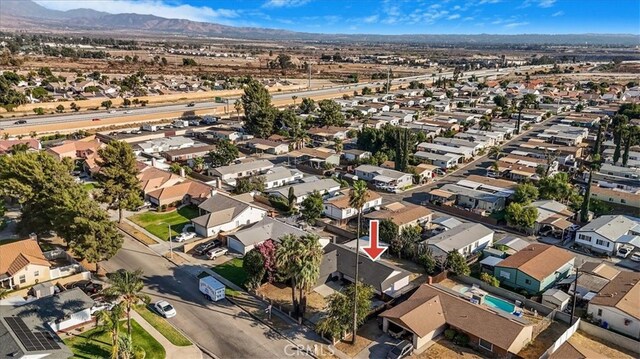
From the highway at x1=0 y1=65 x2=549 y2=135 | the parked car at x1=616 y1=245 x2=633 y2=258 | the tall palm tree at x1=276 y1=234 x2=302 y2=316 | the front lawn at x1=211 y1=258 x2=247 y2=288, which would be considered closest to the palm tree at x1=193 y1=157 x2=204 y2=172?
the front lawn at x1=211 y1=258 x2=247 y2=288

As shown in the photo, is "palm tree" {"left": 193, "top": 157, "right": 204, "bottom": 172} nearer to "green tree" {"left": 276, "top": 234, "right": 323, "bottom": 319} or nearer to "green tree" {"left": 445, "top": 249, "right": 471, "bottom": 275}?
"green tree" {"left": 276, "top": 234, "right": 323, "bottom": 319}

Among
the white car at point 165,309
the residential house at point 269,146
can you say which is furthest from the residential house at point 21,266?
the residential house at point 269,146

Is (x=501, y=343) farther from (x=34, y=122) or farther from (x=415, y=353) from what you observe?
(x=34, y=122)

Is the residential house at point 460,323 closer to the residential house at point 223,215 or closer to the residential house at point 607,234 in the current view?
the residential house at point 607,234

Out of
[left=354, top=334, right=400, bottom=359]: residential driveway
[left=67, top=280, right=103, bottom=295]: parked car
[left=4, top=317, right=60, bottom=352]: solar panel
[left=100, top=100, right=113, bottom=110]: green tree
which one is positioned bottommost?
[left=354, top=334, right=400, bottom=359]: residential driveway

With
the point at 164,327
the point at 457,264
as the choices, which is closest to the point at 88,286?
the point at 164,327
